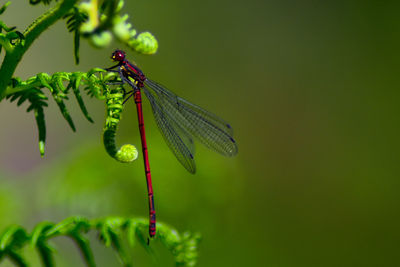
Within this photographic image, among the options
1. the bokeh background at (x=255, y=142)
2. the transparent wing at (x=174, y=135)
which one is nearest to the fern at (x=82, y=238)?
the bokeh background at (x=255, y=142)

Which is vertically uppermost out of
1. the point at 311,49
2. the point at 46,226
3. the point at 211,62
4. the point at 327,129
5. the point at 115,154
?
the point at 311,49

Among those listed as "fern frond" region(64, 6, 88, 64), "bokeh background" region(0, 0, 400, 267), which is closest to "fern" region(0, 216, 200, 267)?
"fern frond" region(64, 6, 88, 64)

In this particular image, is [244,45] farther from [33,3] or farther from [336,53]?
[33,3]

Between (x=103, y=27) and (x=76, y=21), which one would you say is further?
(x=76, y=21)

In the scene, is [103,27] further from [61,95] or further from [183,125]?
[183,125]

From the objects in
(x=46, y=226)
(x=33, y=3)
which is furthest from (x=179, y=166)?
(x=33, y=3)

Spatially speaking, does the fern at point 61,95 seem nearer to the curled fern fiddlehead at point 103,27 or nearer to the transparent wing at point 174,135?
the curled fern fiddlehead at point 103,27

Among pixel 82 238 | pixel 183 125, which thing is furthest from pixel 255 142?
pixel 82 238
